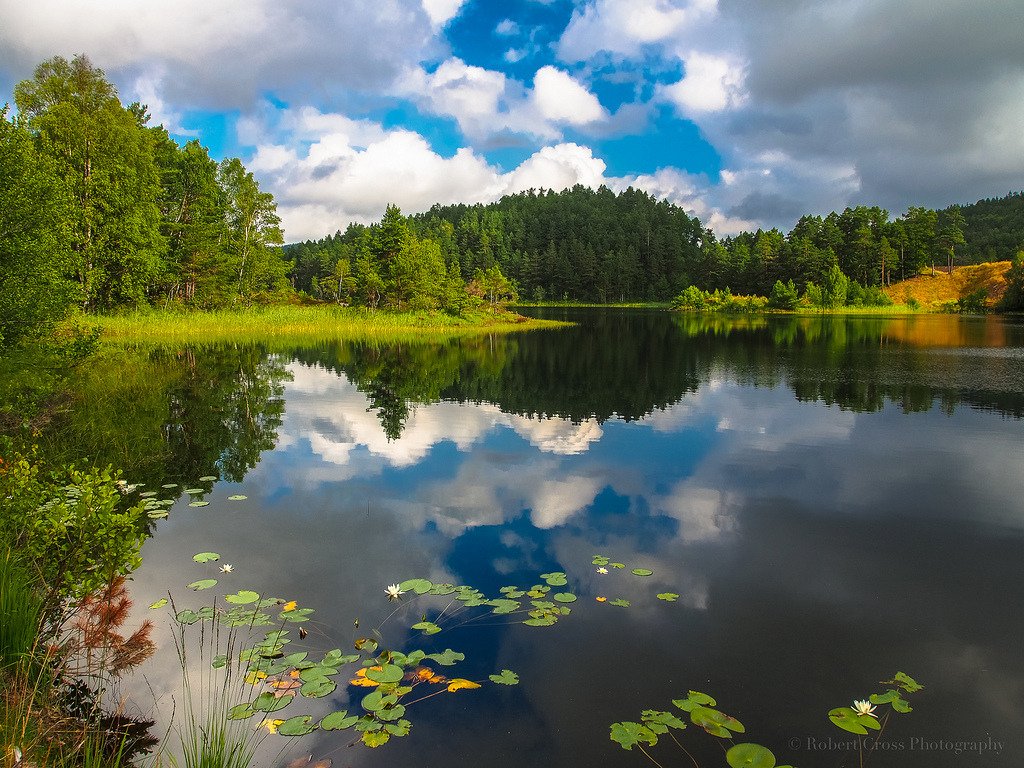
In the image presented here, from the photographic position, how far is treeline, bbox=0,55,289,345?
1259 centimetres

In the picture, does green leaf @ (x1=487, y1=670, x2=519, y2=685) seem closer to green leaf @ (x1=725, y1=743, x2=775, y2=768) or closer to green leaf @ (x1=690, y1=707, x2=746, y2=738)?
green leaf @ (x1=690, y1=707, x2=746, y2=738)

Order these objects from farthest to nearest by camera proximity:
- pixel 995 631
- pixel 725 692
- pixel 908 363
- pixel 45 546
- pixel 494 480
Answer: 1. pixel 908 363
2. pixel 494 480
3. pixel 995 631
4. pixel 45 546
5. pixel 725 692

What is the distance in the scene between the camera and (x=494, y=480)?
12.7 meters

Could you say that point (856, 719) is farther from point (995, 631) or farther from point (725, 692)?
point (995, 631)

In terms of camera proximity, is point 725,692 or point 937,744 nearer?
point 937,744

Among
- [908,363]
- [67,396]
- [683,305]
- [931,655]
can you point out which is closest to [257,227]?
[67,396]

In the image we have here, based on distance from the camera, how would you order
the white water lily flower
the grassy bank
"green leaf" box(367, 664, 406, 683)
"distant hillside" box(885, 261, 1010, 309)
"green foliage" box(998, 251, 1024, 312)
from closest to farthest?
1. the white water lily flower
2. "green leaf" box(367, 664, 406, 683)
3. the grassy bank
4. "green foliage" box(998, 251, 1024, 312)
5. "distant hillside" box(885, 261, 1010, 309)

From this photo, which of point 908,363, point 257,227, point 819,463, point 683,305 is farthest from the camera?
point 683,305

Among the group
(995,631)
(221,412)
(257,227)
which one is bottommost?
(995,631)

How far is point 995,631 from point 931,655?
119cm

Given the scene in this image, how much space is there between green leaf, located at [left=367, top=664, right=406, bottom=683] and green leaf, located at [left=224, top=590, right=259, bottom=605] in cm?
237

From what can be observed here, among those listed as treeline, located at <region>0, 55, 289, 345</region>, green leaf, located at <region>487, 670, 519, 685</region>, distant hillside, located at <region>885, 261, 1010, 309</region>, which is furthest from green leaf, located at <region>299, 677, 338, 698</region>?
distant hillside, located at <region>885, 261, 1010, 309</region>

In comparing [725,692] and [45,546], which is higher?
[45,546]

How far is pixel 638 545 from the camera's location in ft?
31.0
